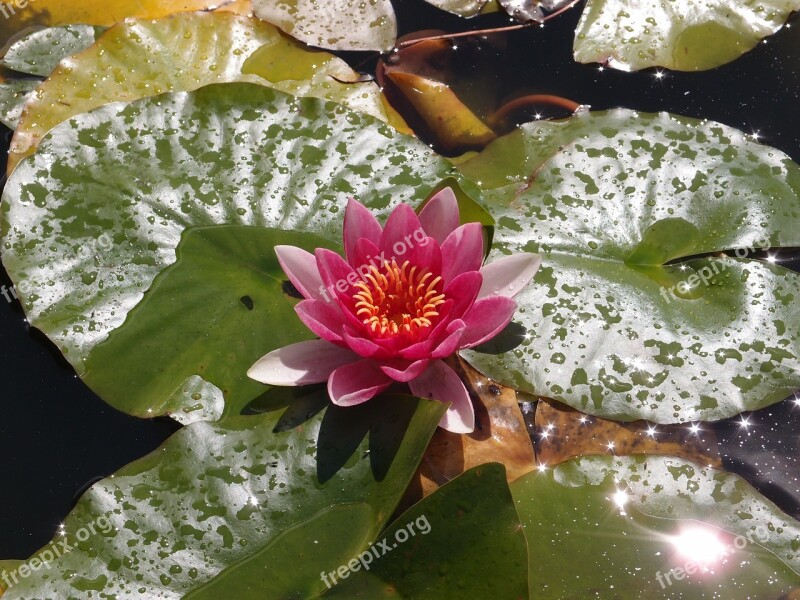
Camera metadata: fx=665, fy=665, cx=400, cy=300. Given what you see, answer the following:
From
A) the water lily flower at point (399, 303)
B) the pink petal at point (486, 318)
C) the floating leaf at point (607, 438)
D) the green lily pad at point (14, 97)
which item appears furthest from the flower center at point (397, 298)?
the green lily pad at point (14, 97)

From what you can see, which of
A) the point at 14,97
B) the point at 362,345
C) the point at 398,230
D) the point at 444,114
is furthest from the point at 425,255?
the point at 14,97

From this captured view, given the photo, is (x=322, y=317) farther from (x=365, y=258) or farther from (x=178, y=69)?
(x=178, y=69)

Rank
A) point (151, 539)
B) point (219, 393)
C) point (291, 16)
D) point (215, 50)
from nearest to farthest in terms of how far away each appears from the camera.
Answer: point (151, 539), point (219, 393), point (215, 50), point (291, 16)

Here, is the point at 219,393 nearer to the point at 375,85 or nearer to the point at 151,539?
the point at 151,539

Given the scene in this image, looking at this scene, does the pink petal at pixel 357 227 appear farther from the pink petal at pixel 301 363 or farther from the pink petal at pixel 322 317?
the pink petal at pixel 301 363

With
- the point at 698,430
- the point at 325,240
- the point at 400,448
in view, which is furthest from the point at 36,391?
the point at 698,430
